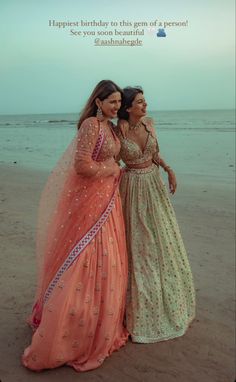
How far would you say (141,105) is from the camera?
284 centimetres

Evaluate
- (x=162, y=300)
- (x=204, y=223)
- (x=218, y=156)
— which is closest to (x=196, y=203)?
(x=204, y=223)

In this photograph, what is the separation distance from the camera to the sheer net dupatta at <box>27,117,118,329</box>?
2.54 meters

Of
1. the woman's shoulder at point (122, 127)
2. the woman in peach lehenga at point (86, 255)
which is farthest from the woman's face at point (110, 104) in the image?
the woman's shoulder at point (122, 127)

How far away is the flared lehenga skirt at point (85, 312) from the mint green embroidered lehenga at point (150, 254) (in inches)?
7.9

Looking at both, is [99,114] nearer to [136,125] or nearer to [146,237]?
[136,125]

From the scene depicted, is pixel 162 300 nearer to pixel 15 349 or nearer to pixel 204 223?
pixel 15 349

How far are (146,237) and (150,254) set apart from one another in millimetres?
106

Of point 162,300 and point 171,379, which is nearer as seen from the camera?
point 171,379

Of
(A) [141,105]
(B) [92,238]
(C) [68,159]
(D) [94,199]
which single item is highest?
(A) [141,105]

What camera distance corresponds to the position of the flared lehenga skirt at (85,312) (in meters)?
2.48

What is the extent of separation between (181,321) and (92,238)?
0.87 meters

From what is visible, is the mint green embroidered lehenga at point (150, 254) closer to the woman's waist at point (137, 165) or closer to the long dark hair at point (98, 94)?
the woman's waist at point (137, 165)

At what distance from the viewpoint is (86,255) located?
2.56 metres

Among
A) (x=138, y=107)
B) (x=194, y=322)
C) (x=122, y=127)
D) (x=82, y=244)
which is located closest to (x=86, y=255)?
(x=82, y=244)
